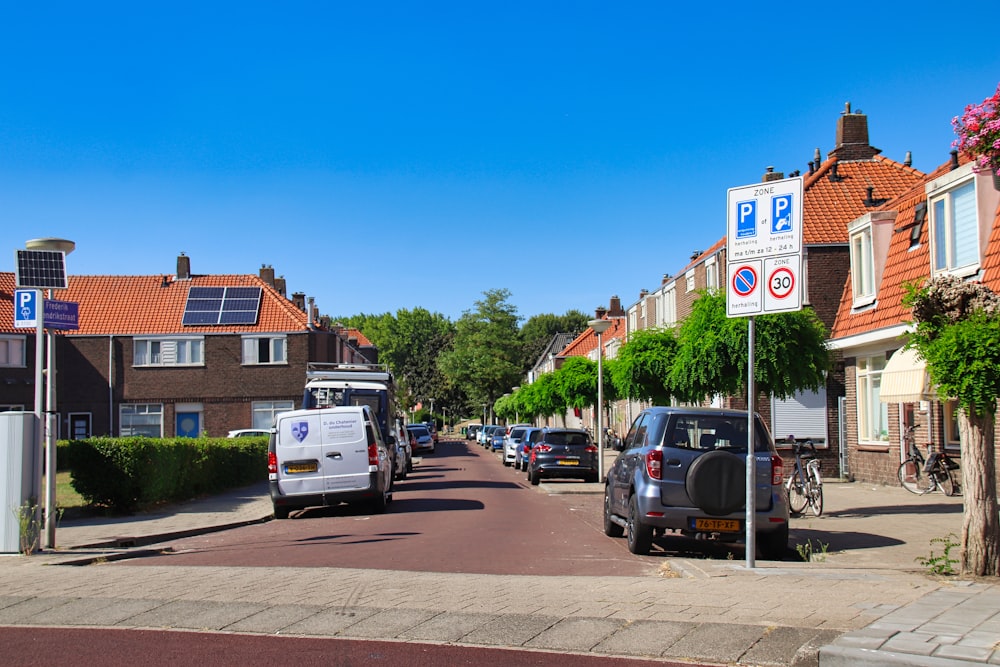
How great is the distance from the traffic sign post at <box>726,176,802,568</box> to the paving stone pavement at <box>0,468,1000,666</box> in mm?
1631

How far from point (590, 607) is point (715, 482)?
3844mm

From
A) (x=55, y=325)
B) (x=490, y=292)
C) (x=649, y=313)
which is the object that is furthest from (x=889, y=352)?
(x=490, y=292)

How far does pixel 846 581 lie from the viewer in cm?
893

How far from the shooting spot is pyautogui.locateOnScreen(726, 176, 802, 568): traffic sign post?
9844 millimetres

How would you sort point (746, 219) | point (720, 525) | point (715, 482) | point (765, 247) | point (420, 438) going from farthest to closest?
point (420, 438) → point (720, 525) → point (715, 482) → point (746, 219) → point (765, 247)

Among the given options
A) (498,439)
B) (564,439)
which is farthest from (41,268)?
(498,439)

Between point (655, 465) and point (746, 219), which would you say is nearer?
point (746, 219)

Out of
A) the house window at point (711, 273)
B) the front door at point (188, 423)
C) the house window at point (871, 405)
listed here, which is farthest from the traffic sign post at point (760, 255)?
the front door at point (188, 423)

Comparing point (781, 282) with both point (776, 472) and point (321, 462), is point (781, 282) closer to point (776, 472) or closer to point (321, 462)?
point (776, 472)

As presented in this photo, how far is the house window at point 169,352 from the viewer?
158ft

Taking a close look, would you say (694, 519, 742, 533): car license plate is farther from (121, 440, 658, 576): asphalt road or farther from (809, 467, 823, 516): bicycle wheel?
(809, 467, 823, 516): bicycle wheel

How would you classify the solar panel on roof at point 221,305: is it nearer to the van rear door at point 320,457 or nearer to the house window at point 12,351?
the house window at point 12,351

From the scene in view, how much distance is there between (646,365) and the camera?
22656 mm

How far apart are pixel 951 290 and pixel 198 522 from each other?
1282cm
